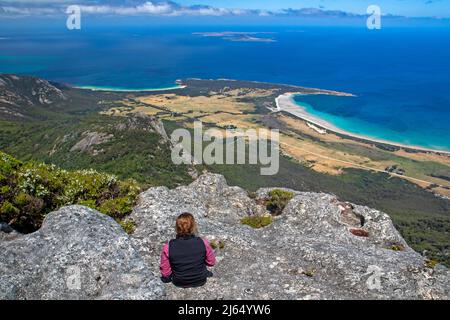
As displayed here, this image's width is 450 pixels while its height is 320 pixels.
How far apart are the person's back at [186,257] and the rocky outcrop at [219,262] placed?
1.87 feet

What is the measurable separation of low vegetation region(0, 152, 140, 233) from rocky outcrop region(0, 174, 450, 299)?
1.96m

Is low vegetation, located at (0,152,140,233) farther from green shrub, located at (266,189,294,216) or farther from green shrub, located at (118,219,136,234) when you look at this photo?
green shrub, located at (266,189,294,216)

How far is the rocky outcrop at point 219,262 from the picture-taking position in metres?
16.4

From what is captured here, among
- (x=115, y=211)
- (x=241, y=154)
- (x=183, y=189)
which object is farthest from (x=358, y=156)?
(x=115, y=211)

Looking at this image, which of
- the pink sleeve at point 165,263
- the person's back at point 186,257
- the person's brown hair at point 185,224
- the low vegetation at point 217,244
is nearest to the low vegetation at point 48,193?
the low vegetation at point 217,244

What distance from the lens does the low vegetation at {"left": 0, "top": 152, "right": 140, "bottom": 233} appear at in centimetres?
2245

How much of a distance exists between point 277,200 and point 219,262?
1403 centimetres

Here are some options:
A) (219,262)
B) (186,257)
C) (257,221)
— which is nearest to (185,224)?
(186,257)

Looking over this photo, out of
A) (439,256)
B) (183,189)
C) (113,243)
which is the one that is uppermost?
(113,243)

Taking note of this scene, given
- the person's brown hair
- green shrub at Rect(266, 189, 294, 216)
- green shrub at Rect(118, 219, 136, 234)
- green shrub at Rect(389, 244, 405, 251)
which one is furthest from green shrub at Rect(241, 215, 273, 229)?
the person's brown hair

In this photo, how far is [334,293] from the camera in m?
17.5

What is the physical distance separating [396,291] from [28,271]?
16.1m

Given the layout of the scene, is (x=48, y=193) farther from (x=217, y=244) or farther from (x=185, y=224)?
(x=185, y=224)
